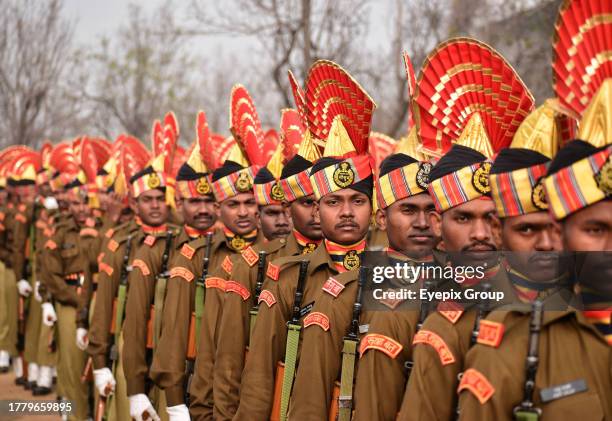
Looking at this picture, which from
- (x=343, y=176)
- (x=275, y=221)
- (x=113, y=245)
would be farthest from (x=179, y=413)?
(x=113, y=245)

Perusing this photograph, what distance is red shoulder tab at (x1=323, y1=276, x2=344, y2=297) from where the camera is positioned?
459 centimetres

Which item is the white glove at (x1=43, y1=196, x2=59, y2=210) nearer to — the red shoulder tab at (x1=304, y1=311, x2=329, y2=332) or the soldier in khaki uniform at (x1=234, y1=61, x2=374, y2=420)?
the soldier in khaki uniform at (x1=234, y1=61, x2=374, y2=420)

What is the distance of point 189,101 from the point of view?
32.5m

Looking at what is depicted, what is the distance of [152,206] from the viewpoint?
9102mm

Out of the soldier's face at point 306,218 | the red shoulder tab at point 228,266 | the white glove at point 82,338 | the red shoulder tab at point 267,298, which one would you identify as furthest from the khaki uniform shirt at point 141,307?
the red shoulder tab at point 267,298

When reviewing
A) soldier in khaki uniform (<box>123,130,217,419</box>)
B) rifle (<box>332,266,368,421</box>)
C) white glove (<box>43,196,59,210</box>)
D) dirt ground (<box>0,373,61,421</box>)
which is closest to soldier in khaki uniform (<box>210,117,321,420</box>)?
rifle (<box>332,266,368,421</box>)

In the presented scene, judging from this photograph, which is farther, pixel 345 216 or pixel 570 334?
pixel 345 216

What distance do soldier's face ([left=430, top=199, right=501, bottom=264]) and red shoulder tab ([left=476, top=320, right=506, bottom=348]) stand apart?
2.13ft

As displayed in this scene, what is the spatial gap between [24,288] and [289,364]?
10.3m

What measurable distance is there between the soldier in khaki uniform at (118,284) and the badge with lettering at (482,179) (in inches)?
191

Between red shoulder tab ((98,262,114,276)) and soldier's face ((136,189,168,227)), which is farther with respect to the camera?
soldier's face ((136,189,168,227))

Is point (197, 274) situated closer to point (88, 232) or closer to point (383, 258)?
point (383, 258)

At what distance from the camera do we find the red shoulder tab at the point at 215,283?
638 cm

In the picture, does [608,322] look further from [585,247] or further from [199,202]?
[199,202]
